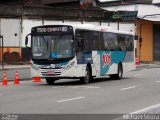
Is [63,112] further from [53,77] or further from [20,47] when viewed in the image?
[20,47]

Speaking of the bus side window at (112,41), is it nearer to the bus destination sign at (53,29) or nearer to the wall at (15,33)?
the bus destination sign at (53,29)

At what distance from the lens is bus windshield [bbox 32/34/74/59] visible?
84.0ft

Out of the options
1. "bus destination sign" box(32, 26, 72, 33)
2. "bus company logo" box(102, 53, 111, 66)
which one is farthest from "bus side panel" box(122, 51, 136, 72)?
"bus destination sign" box(32, 26, 72, 33)

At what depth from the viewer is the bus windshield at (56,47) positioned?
25609 mm

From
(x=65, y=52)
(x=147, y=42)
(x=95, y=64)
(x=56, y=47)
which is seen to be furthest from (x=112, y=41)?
(x=147, y=42)

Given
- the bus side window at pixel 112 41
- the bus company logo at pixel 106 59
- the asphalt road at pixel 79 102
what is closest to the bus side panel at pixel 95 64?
the bus company logo at pixel 106 59

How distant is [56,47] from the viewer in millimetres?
25656

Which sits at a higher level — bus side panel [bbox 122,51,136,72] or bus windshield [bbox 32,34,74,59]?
bus windshield [bbox 32,34,74,59]

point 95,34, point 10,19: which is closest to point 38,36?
point 95,34

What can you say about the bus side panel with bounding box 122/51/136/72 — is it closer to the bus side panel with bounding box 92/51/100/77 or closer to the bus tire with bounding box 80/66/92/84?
the bus side panel with bounding box 92/51/100/77

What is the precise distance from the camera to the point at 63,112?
14.5 meters

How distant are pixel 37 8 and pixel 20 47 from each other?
206 inches

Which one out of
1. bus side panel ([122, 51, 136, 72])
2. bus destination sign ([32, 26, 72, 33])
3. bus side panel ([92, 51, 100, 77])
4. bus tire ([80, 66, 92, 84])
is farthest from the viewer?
bus side panel ([122, 51, 136, 72])

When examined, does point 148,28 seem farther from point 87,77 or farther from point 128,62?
point 87,77
